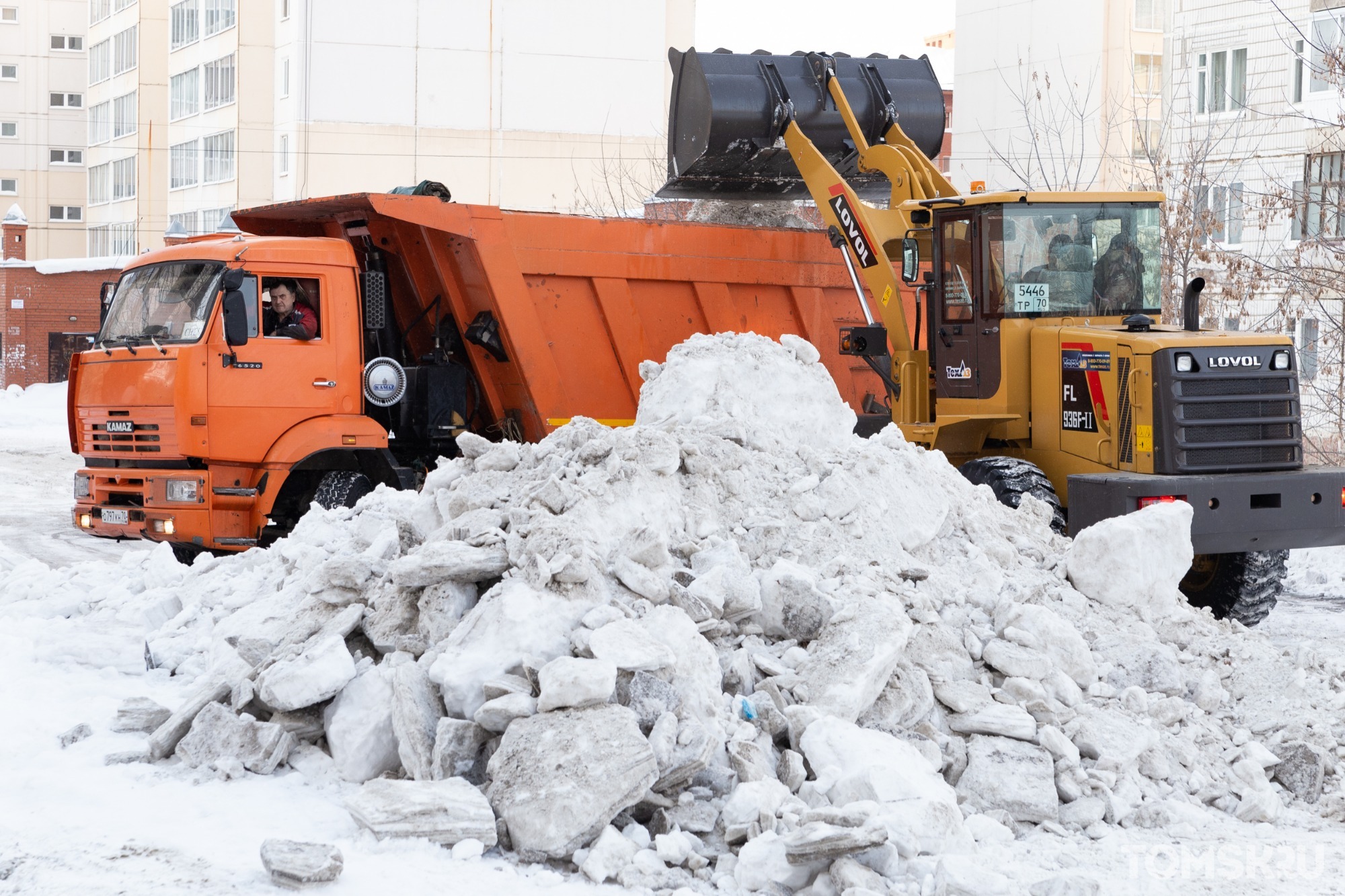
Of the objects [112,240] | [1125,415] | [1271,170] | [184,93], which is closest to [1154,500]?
[1125,415]

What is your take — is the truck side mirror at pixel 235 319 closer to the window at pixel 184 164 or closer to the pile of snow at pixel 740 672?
the pile of snow at pixel 740 672

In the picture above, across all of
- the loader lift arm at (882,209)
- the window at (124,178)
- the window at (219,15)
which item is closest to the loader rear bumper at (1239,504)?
the loader lift arm at (882,209)

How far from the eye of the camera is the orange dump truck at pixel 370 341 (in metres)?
8.98

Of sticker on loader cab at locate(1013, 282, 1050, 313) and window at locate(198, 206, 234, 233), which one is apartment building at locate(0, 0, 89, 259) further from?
sticker on loader cab at locate(1013, 282, 1050, 313)

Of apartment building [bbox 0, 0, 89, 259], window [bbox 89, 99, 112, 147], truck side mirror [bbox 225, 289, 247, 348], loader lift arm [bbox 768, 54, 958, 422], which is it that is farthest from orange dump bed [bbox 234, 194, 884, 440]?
apartment building [bbox 0, 0, 89, 259]

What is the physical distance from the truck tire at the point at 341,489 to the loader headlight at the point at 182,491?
763 millimetres

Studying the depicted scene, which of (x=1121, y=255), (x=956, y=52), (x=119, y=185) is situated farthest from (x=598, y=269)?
(x=119, y=185)

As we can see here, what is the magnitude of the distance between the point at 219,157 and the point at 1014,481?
135ft

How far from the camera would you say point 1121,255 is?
8.27m

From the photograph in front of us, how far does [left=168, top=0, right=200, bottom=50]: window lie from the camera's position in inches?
1788

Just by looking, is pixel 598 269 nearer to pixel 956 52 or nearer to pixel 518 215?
pixel 518 215

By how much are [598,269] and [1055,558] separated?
15.0ft

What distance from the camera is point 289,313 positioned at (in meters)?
9.27

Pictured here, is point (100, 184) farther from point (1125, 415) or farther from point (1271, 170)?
point (1125, 415)
